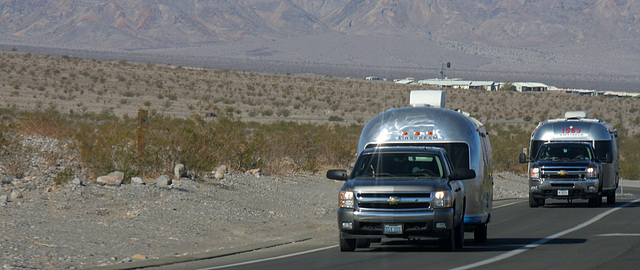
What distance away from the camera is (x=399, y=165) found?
15.4m

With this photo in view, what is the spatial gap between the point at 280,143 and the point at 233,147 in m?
3.69

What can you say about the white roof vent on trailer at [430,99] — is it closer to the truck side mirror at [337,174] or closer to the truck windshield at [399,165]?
the truck windshield at [399,165]

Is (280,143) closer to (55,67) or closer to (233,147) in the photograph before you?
(233,147)

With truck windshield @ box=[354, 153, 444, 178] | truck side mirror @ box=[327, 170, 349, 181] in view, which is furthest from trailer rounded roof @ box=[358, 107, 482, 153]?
truck side mirror @ box=[327, 170, 349, 181]

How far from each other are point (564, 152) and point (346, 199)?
49.8 ft

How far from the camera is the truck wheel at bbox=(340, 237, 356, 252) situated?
594 inches

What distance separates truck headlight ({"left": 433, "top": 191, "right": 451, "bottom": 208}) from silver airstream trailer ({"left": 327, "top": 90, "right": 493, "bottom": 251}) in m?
0.04

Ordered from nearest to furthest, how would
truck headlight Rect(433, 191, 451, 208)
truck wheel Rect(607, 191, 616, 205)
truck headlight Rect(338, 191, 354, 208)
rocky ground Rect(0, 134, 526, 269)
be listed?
truck headlight Rect(433, 191, 451, 208)
truck headlight Rect(338, 191, 354, 208)
rocky ground Rect(0, 134, 526, 269)
truck wheel Rect(607, 191, 616, 205)

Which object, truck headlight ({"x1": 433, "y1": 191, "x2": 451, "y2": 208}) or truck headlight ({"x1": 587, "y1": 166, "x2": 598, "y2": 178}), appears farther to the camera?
truck headlight ({"x1": 587, "y1": 166, "x2": 598, "y2": 178})

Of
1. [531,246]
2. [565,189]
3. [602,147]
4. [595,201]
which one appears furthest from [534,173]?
[531,246]

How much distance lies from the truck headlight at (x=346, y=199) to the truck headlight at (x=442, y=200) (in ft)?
4.36

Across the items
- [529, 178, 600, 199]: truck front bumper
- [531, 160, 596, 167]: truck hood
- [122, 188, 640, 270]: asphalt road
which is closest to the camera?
[122, 188, 640, 270]: asphalt road

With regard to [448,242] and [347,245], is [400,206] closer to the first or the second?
[448,242]

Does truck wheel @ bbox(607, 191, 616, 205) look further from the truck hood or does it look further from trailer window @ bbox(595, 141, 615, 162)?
the truck hood
